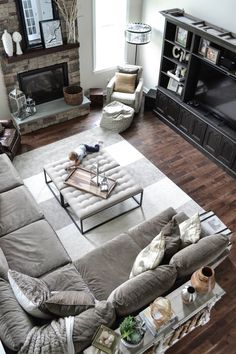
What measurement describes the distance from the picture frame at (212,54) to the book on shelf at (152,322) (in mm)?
3367

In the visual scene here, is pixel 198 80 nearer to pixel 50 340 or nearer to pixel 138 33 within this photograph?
pixel 138 33

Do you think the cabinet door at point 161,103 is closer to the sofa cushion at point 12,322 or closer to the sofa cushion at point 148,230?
the sofa cushion at point 148,230

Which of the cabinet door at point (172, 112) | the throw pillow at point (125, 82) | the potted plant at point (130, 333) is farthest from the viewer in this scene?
the throw pillow at point (125, 82)

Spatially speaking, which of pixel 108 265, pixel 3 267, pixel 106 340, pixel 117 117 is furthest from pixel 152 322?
pixel 117 117

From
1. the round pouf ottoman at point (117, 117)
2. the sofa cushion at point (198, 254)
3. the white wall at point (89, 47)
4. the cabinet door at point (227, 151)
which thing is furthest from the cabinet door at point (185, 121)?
the sofa cushion at point (198, 254)

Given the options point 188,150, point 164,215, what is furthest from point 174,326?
point 188,150

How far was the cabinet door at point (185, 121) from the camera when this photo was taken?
16.9 ft

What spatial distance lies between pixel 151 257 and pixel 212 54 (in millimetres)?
3035

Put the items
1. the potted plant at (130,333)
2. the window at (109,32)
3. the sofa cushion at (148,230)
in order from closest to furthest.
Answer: the potted plant at (130,333) → the sofa cushion at (148,230) → the window at (109,32)

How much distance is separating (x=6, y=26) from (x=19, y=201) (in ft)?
8.77

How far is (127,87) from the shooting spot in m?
5.81

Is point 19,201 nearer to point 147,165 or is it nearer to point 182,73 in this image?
point 147,165

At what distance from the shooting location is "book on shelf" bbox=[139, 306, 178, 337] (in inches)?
94.7

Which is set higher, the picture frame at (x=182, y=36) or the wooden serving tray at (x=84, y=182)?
the picture frame at (x=182, y=36)
